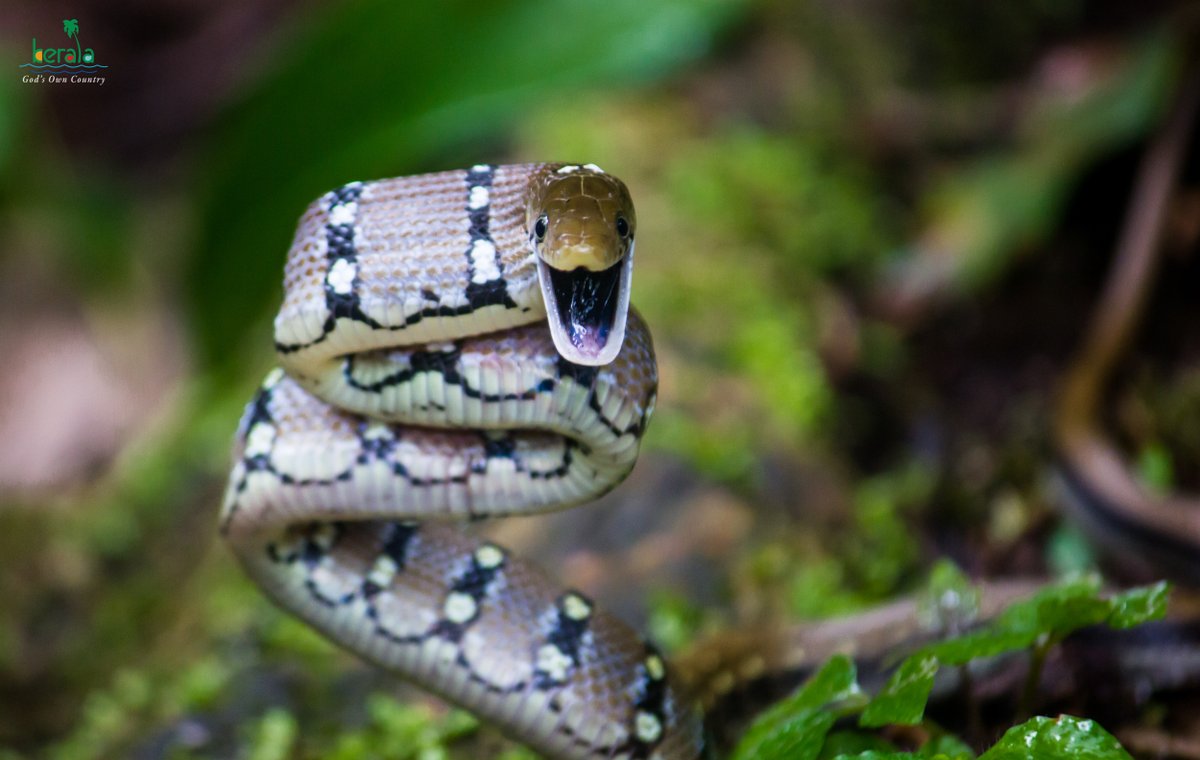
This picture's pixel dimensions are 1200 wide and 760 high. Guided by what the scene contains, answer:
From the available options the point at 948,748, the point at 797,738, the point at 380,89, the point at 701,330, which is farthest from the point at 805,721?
the point at 380,89

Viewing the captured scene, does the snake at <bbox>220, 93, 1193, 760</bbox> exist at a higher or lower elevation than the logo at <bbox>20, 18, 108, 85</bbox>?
lower

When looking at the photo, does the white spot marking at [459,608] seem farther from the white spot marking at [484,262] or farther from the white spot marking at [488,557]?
the white spot marking at [484,262]

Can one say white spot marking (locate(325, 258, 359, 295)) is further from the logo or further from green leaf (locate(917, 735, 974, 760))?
the logo

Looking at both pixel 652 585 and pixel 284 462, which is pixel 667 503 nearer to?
pixel 652 585

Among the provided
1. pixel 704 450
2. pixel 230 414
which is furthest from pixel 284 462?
pixel 230 414

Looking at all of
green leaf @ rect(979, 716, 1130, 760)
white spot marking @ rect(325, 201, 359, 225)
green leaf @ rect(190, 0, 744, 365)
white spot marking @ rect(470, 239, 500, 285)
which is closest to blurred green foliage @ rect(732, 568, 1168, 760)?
green leaf @ rect(979, 716, 1130, 760)

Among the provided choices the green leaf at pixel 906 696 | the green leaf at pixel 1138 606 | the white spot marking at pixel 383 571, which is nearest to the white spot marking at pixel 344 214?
the white spot marking at pixel 383 571
